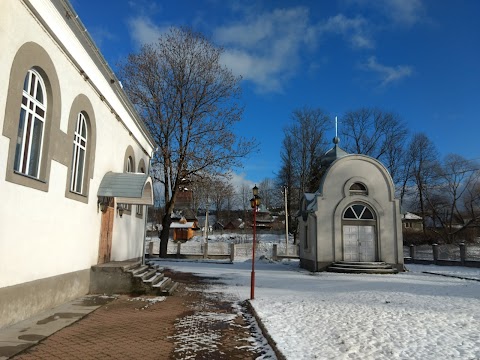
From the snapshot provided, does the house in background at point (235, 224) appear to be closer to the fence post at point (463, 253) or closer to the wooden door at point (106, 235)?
the fence post at point (463, 253)

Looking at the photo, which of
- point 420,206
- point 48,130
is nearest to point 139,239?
point 48,130

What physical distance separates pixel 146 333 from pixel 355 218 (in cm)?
1665

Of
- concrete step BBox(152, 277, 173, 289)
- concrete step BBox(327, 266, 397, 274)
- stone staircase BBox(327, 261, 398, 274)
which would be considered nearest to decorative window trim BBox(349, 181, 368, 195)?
stone staircase BBox(327, 261, 398, 274)

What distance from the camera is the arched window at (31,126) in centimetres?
714

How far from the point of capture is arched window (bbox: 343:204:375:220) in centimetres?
2147


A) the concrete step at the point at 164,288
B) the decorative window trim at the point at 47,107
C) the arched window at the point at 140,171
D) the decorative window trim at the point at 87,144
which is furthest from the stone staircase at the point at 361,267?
the decorative window trim at the point at 47,107

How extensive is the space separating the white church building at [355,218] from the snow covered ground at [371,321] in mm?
7657

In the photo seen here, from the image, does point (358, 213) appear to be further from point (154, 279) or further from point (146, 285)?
point (146, 285)

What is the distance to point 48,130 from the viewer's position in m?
8.04

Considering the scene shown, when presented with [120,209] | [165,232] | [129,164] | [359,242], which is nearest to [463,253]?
[359,242]

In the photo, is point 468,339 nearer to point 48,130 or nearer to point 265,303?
point 265,303

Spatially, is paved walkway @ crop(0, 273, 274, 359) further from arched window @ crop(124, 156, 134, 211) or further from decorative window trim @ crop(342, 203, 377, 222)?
decorative window trim @ crop(342, 203, 377, 222)

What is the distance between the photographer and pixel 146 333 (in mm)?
6945

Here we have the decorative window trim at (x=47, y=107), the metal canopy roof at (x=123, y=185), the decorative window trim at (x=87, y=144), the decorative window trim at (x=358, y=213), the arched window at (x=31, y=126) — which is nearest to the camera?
the decorative window trim at (x=47, y=107)
